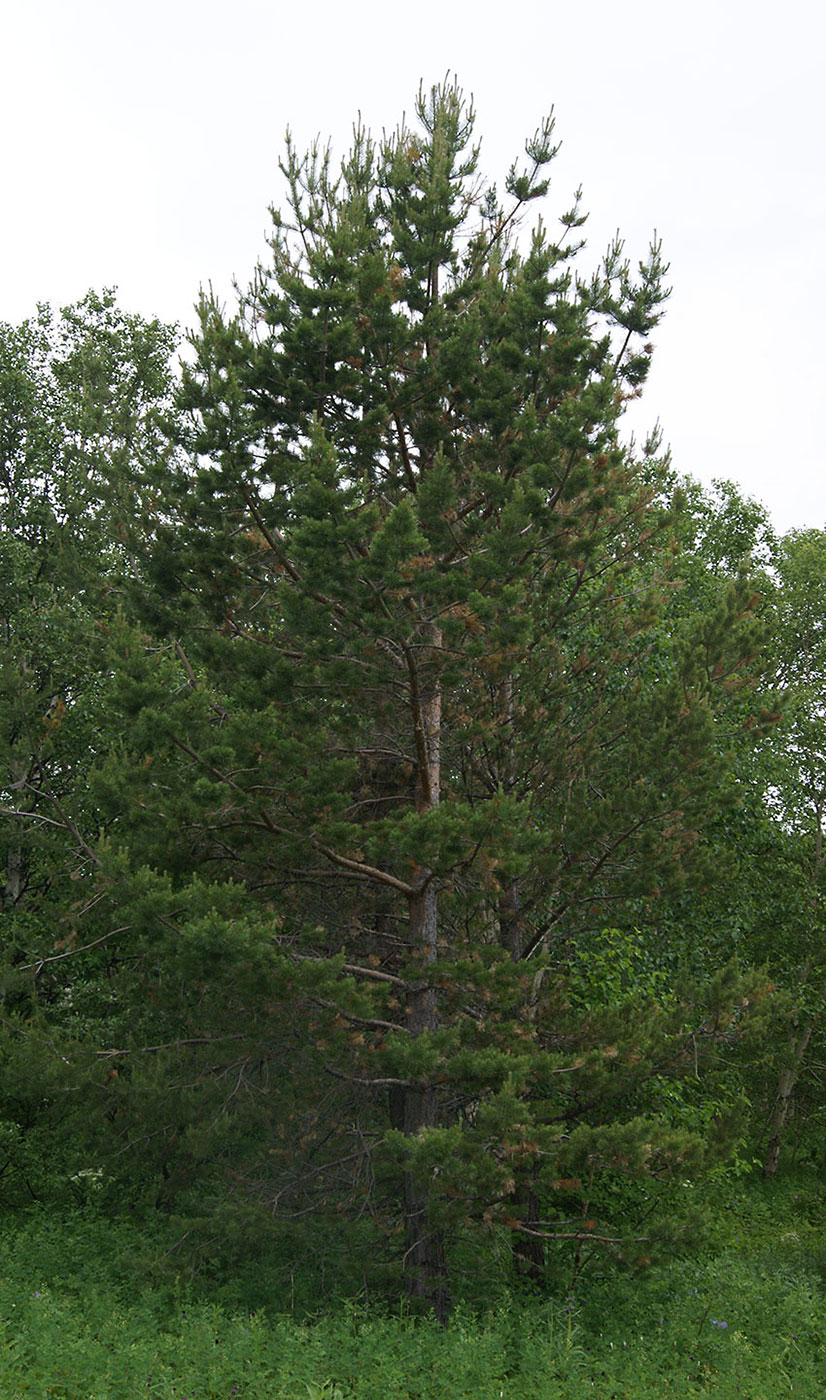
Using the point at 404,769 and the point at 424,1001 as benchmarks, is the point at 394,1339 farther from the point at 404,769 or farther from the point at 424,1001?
the point at 404,769

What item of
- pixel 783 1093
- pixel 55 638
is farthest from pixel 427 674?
pixel 783 1093

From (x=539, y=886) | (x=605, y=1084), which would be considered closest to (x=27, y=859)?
(x=539, y=886)

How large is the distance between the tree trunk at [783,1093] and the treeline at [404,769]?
1088 centimetres

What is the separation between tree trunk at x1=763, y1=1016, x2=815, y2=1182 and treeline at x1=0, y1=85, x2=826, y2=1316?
35.7 feet

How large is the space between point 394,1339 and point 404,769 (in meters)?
5.01

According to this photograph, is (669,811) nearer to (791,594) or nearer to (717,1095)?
(717,1095)

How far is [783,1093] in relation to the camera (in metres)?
A: 22.4

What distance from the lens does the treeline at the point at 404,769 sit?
26.3 feet

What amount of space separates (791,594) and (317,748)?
18.4 metres

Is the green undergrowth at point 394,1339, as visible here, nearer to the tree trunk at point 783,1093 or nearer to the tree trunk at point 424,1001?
the tree trunk at point 424,1001

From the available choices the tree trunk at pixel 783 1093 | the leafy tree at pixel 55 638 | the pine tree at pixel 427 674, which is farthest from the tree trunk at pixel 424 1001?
the tree trunk at pixel 783 1093

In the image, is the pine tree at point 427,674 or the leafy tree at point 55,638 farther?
the leafy tree at point 55,638

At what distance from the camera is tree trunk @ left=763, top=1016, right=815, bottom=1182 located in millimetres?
21266

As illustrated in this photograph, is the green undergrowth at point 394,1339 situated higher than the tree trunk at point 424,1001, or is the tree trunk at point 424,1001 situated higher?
the tree trunk at point 424,1001
